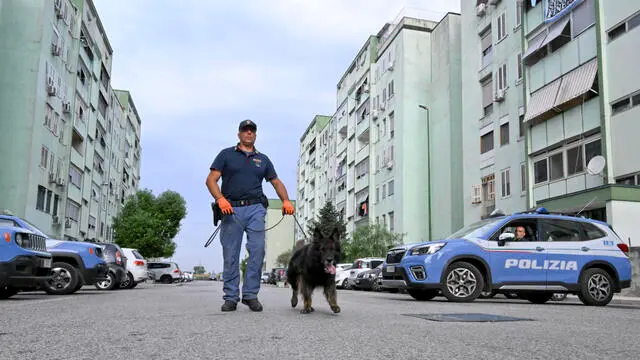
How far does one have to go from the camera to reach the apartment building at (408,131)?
42.8 meters

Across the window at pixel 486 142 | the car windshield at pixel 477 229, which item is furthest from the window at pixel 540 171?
the car windshield at pixel 477 229

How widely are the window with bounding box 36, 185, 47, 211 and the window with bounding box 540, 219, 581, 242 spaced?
29.6 meters

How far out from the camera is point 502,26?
33.6 metres

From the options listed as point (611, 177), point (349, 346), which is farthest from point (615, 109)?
point (349, 346)

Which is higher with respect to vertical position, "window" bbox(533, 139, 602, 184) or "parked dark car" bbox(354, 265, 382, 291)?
"window" bbox(533, 139, 602, 184)

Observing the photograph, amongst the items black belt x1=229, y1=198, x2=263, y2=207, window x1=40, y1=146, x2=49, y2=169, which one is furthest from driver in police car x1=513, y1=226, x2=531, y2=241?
window x1=40, y1=146, x2=49, y2=169

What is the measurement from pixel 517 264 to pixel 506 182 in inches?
797

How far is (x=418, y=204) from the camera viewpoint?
46.3 m

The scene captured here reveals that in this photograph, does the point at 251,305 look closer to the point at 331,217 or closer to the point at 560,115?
the point at 560,115

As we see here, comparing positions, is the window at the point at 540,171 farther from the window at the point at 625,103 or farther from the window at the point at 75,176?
the window at the point at 75,176

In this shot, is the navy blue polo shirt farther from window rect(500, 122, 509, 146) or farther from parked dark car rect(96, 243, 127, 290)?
window rect(500, 122, 509, 146)

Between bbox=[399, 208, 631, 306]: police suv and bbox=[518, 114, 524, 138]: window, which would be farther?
bbox=[518, 114, 524, 138]: window

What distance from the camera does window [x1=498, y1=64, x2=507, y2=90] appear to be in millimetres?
32778

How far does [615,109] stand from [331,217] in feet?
108
